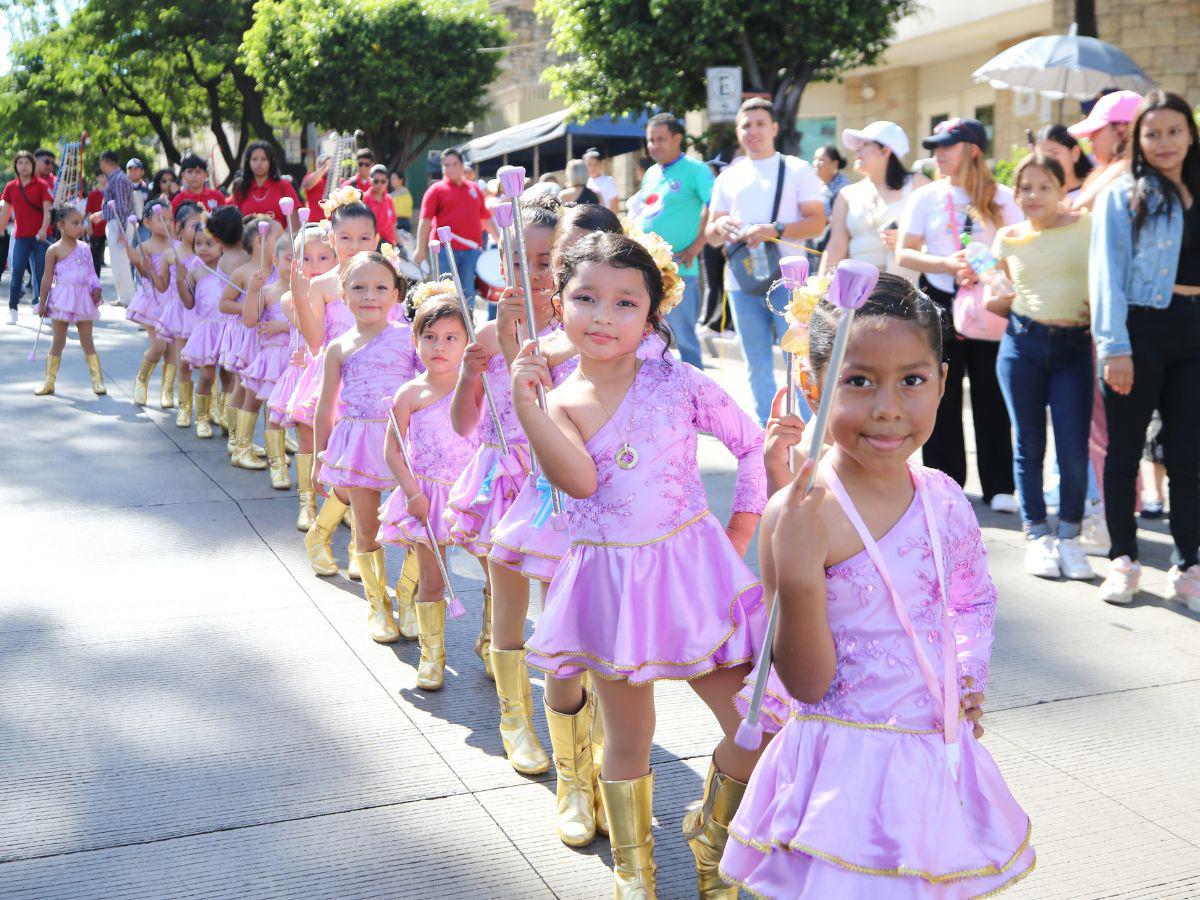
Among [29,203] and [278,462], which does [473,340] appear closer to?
[278,462]

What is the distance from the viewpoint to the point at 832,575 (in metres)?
2.36

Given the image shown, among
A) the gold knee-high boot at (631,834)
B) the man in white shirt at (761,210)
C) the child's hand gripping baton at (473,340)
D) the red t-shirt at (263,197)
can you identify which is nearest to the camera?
the gold knee-high boot at (631,834)

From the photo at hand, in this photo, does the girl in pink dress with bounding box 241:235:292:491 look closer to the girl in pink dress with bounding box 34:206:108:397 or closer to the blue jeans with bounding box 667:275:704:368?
the blue jeans with bounding box 667:275:704:368

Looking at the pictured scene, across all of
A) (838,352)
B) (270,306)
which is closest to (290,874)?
(838,352)

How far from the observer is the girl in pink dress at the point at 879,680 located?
224cm

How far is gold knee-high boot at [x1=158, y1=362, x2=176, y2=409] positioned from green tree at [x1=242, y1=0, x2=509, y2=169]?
18034mm

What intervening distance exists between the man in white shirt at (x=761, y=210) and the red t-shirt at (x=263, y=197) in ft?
15.5

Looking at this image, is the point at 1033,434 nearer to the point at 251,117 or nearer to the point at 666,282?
the point at 666,282

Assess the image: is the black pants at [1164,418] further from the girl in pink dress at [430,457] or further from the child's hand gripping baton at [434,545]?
the child's hand gripping baton at [434,545]

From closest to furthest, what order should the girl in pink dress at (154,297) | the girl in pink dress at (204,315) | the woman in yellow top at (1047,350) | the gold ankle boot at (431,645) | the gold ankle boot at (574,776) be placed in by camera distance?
the gold ankle boot at (574,776) → the gold ankle boot at (431,645) → the woman in yellow top at (1047,350) → the girl in pink dress at (204,315) → the girl in pink dress at (154,297)

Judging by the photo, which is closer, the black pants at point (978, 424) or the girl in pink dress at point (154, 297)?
the black pants at point (978, 424)

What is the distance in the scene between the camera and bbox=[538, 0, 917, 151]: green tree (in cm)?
1512

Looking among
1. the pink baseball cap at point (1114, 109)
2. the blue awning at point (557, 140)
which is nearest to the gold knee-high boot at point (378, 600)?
the pink baseball cap at point (1114, 109)

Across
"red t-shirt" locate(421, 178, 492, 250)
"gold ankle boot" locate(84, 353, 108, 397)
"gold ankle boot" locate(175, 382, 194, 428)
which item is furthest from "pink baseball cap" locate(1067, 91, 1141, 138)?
"gold ankle boot" locate(84, 353, 108, 397)
